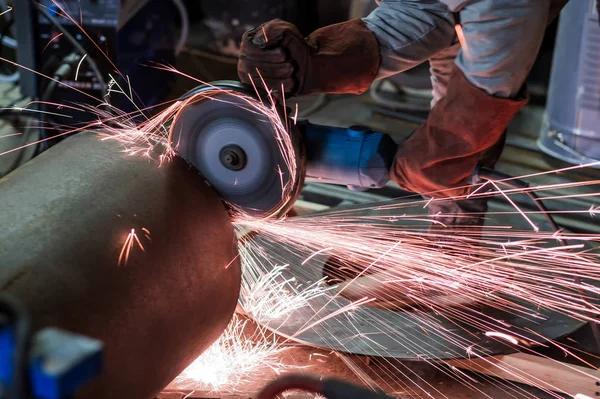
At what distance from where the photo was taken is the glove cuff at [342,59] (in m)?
1.92

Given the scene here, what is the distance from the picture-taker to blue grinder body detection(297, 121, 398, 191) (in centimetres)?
183

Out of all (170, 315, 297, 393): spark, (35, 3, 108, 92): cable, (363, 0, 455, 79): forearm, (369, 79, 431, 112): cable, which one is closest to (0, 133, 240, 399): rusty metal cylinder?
(170, 315, 297, 393): spark

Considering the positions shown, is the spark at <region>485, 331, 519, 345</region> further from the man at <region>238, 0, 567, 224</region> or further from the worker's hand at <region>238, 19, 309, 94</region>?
the worker's hand at <region>238, 19, 309, 94</region>

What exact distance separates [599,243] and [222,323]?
60.9 inches

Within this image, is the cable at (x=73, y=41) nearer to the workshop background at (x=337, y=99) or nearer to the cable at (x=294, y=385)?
the workshop background at (x=337, y=99)

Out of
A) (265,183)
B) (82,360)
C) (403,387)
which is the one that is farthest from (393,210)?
(82,360)

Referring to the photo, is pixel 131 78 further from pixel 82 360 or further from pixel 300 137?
pixel 82 360

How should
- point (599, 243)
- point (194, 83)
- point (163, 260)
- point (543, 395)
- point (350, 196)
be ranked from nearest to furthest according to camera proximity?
point (163, 260) < point (543, 395) < point (599, 243) < point (350, 196) < point (194, 83)

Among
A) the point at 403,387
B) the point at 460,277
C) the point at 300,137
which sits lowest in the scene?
the point at 403,387

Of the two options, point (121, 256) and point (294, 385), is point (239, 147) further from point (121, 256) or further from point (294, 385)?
point (294, 385)

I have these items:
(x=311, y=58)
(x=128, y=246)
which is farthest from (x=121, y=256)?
(x=311, y=58)

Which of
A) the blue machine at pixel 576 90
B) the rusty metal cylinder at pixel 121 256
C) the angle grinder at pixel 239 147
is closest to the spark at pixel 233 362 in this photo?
the rusty metal cylinder at pixel 121 256

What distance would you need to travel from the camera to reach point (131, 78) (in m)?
3.34

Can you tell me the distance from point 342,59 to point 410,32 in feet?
0.83
